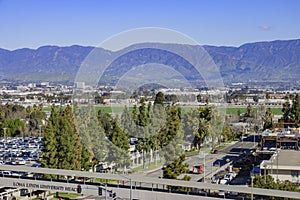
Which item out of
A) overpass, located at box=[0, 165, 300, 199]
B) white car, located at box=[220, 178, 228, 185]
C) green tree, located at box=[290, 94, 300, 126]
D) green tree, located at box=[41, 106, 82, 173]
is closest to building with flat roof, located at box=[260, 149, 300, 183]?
white car, located at box=[220, 178, 228, 185]

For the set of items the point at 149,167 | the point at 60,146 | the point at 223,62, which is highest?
the point at 223,62

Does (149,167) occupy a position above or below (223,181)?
above

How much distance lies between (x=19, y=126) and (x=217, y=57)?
56021mm

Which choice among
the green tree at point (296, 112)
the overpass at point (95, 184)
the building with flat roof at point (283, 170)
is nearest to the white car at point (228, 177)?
the building with flat roof at point (283, 170)

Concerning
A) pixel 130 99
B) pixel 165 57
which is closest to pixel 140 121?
pixel 165 57

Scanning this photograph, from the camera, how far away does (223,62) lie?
85.2m

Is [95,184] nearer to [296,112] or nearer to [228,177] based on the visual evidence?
[228,177]

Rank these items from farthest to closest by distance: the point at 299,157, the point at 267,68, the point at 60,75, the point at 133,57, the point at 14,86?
the point at 267,68
the point at 60,75
the point at 14,86
the point at 133,57
the point at 299,157

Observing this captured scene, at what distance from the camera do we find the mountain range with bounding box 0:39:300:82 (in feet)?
280

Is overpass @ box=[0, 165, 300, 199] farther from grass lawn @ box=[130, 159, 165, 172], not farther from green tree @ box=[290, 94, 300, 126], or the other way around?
green tree @ box=[290, 94, 300, 126]

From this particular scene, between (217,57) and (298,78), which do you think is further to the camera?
(298,78)

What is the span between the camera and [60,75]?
83.7 meters

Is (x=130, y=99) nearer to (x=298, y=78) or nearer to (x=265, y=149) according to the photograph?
(x=265, y=149)

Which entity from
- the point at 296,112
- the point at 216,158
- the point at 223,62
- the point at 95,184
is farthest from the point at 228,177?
the point at 223,62
